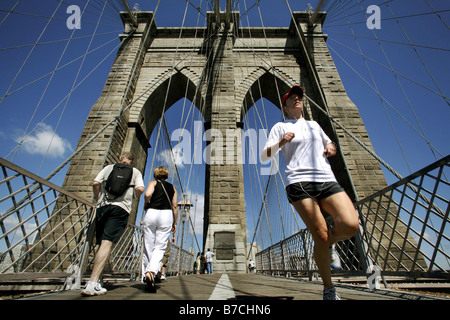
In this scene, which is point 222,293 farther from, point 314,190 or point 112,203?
point 112,203

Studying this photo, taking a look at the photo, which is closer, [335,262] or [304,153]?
[304,153]

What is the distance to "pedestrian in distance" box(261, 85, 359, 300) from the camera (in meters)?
1.12

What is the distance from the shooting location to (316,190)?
1.18 m

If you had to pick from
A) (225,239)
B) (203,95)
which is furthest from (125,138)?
(225,239)

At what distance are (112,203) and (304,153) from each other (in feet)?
5.04

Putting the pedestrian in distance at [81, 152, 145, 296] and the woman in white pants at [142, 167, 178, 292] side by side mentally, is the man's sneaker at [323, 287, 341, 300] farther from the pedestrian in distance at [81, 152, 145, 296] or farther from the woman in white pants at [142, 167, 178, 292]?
the pedestrian in distance at [81, 152, 145, 296]

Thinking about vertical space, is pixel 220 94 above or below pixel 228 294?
above

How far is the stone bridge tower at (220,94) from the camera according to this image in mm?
5887

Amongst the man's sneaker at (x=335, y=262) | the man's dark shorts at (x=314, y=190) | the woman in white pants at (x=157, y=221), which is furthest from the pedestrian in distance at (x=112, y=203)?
the man's sneaker at (x=335, y=262)

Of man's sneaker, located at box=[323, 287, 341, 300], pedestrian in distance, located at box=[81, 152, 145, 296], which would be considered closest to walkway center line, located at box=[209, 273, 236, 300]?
man's sneaker, located at box=[323, 287, 341, 300]

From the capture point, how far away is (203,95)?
27.0 ft

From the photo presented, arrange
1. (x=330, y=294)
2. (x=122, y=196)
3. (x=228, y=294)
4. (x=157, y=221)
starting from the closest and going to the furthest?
(x=330, y=294) < (x=228, y=294) < (x=122, y=196) < (x=157, y=221)

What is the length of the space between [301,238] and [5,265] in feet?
11.4

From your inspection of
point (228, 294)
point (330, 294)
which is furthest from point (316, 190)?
point (228, 294)
